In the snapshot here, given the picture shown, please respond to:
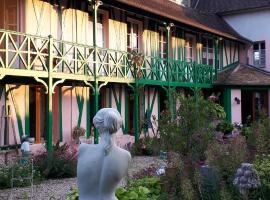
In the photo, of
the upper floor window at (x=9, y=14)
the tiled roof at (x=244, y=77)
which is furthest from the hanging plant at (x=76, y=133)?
the tiled roof at (x=244, y=77)

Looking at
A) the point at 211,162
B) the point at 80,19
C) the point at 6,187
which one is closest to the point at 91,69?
the point at 80,19

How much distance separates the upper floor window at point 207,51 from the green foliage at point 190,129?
613 inches

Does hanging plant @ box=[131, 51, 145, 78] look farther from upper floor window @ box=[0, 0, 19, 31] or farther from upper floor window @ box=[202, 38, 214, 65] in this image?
upper floor window @ box=[202, 38, 214, 65]

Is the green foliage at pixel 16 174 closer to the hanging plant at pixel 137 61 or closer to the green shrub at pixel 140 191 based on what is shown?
the green shrub at pixel 140 191

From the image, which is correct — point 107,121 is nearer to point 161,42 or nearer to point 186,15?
point 161,42

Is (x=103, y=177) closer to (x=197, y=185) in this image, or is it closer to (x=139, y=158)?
(x=197, y=185)

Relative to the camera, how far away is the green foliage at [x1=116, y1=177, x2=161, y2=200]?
5.90 metres

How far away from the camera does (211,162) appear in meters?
6.79

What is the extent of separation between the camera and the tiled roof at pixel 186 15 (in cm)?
1750

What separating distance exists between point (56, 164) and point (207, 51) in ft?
50.1

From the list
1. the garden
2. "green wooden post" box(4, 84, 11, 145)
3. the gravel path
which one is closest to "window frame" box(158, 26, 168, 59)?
"green wooden post" box(4, 84, 11, 145)

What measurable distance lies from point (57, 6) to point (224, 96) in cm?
1229

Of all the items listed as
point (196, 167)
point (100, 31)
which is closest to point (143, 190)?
point (196, 167)

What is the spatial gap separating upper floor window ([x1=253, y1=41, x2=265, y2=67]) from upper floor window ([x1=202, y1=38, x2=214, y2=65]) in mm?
3846
